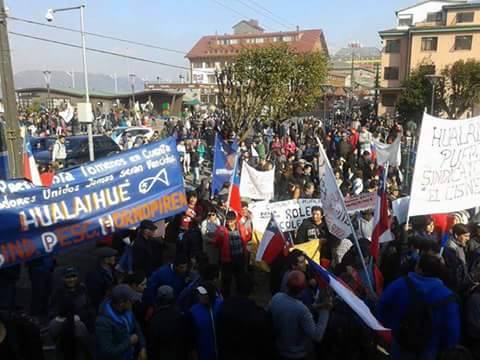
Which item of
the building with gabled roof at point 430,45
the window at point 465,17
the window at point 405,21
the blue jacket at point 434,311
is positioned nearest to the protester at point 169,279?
the blue jacket at point 434,311

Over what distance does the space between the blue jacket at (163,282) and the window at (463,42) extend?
47.5 metres

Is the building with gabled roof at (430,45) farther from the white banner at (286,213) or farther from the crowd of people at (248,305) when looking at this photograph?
the crowd of people at (248,305)

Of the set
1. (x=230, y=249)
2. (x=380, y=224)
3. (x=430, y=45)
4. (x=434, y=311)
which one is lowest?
(x=230, y=249)

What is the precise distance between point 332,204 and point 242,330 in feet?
7.13

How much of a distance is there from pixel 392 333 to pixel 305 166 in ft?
25.7

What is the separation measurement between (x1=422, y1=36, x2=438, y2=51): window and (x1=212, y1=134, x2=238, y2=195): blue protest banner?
139 feet

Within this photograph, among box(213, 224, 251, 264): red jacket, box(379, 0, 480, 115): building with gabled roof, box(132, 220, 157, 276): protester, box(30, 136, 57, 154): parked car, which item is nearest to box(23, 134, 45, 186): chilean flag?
box(132, 220, 157, 276): protester

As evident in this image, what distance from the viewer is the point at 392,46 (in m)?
49.1

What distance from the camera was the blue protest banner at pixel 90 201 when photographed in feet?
15.5

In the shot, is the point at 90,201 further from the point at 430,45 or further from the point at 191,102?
the point at 430,45

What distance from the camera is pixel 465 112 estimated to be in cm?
3944

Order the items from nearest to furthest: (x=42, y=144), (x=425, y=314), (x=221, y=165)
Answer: (x=425, y=314) < (x=221, y=165) < (x=42, y=144)

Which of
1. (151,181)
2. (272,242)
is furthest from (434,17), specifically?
(151,181)

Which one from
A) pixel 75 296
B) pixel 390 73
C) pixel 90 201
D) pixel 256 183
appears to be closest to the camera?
pixel 75 296
